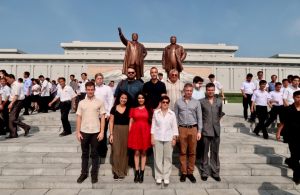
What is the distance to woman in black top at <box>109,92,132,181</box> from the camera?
388cm

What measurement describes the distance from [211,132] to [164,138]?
1.05m

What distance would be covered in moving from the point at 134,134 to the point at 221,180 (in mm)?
2094

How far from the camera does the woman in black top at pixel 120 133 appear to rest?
153 inches

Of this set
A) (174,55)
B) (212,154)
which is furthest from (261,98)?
(212,154)

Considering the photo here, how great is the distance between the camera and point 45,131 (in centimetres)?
727

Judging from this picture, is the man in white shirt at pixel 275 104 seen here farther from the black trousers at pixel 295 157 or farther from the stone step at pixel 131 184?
the stone step at pixel 131 184

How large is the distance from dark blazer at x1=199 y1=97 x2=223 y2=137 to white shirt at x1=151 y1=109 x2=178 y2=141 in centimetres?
71

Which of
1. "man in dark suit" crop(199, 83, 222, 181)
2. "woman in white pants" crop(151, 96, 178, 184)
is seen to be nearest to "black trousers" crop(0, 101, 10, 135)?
"woman in white pants" crop(151, 96, 178, 184)

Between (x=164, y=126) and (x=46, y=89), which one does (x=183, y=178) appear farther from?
(x=46, y=89)

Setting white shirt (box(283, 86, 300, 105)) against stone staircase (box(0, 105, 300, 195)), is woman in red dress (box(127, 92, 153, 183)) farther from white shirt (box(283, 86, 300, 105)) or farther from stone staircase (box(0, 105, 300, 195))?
white shirt (box(283, 86, 300, 105))

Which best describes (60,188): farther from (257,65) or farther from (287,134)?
(257,65)

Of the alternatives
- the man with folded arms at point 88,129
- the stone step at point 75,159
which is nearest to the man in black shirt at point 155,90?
the man with folded arms at point 88,129

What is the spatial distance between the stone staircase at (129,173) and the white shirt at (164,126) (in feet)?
3.23

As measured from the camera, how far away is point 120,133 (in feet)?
12.8
